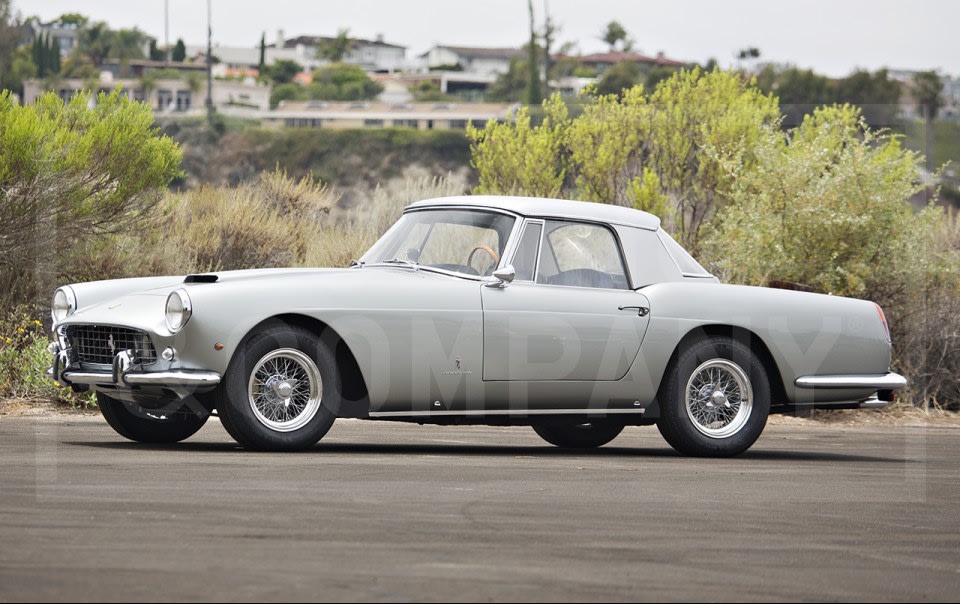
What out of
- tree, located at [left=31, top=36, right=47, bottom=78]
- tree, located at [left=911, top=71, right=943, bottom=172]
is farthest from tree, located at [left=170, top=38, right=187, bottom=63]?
tree, located at [left=911, top=71, right=943, bottom=172]

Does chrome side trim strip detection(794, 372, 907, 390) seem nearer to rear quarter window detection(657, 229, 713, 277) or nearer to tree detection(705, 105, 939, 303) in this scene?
rear quarter window detection(657, 229, 713, 277)

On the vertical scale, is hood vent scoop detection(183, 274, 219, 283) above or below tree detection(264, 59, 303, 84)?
below

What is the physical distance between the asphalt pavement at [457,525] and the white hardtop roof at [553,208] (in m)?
1.71

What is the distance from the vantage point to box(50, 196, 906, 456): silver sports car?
9336 millimetres

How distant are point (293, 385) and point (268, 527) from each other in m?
2.95

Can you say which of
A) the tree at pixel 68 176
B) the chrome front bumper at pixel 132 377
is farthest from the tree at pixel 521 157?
the chrome front bumper at pixel 132 377

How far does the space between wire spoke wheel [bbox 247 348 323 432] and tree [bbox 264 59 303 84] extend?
526ft

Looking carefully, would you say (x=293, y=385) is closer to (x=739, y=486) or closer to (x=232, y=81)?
(x=739, y=486)

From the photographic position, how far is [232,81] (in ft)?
497

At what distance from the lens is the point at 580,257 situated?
10.7m

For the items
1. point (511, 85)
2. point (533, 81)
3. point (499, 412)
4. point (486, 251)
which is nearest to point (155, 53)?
point (511, 85)

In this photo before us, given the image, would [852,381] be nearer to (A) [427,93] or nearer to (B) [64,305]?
(B) [64,305]

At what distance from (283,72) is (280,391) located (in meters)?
162

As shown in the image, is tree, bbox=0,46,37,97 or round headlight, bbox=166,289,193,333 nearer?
round headlight, bbox=166,289,193,333
